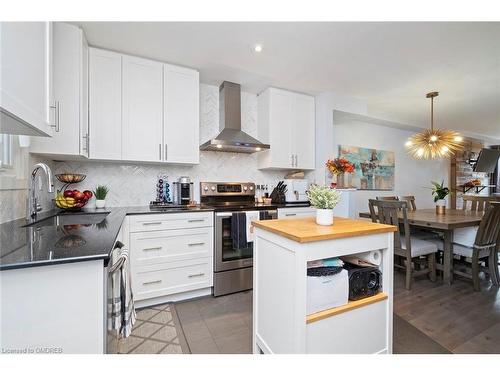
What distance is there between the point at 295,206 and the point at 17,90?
8.18 feet

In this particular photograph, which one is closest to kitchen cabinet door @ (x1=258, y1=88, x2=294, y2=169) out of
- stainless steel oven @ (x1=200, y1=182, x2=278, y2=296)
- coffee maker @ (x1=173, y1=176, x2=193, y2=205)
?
stainless steel oven @ (x1=200, y1=182, x2=278, y2=296)

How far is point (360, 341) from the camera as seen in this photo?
1223 mm

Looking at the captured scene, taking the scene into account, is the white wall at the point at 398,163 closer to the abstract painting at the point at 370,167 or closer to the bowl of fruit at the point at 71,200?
the abstract painting at the point at 370,167

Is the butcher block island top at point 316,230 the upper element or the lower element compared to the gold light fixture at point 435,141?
lower

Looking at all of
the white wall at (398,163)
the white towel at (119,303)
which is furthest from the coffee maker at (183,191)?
the white wall at (398,163)

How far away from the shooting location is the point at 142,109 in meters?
2.34

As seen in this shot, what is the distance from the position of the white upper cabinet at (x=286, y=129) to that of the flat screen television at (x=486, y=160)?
15.9ft

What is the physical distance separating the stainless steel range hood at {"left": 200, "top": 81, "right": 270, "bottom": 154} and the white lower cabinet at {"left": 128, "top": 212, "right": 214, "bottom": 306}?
98cm

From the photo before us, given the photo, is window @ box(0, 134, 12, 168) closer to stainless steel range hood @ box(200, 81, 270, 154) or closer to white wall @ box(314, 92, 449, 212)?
stainless steel range hood @ box(200, 81, 270, 154)

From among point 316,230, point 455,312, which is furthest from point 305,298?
point 455,312

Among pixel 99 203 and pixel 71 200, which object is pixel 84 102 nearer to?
pixel 71 200

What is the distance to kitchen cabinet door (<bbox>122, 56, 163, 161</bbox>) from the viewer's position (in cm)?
228

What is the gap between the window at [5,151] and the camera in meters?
1.48
